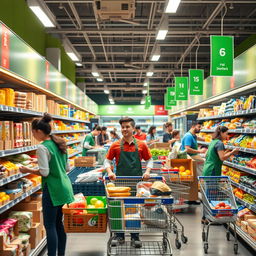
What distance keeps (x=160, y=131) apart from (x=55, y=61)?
15024 millimetres

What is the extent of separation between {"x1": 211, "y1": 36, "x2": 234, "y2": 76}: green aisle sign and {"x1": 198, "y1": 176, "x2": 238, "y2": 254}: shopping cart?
8.19ft

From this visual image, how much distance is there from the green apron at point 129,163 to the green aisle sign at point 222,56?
3.12 meters

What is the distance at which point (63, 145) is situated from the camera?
3.71 m

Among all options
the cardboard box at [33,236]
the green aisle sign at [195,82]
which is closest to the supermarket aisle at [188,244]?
the cardboard box at [33,236]

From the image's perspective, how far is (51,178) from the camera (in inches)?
141

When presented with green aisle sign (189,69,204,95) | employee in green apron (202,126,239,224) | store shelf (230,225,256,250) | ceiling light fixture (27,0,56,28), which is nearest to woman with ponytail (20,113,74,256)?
store shelf (230,225,256,250)

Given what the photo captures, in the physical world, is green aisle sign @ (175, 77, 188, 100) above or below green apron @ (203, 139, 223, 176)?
above

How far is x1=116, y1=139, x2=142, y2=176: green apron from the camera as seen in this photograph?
177 inches

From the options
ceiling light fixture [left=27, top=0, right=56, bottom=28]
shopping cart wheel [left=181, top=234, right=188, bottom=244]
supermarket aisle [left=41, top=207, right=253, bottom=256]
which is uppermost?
ceiling light fixture [left=27, top=0, right=56, bottom=28]

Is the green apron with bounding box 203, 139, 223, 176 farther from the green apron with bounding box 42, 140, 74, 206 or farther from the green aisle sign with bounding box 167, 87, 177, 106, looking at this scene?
the green aisle sign with bounding box 167, 87, 177, 106

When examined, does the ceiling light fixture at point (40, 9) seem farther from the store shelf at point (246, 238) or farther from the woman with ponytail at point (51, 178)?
the store shelf at point (246, 238)

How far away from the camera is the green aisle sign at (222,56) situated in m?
6.78

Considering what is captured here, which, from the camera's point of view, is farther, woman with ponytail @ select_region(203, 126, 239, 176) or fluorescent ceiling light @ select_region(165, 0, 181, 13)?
fluorescent ceiling light @ select_region(165, 0, 181, 13)

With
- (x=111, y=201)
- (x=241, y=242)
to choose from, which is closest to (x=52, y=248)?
(x=111, y=201)
